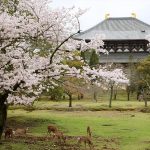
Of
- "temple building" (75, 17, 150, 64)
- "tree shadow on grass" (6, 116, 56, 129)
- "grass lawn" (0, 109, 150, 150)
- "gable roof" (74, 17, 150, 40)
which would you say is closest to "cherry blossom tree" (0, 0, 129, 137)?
"grass lawn" (0, 109, 150, 150)

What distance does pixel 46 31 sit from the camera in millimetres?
18500

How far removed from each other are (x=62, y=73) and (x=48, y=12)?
8.76ft

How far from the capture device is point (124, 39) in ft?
269

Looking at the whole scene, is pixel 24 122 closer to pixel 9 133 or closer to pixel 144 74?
pixel 9 133

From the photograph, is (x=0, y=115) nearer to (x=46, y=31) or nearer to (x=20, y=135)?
(x=20, y=135)

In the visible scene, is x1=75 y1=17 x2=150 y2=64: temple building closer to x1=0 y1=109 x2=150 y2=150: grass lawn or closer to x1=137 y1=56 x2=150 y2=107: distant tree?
Answer: x1=137 y1=56 x2=150 y2=107: distant tree

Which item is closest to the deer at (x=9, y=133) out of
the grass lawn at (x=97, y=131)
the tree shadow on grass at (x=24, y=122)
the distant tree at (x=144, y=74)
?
the grass lawn at (x=97, y=131)

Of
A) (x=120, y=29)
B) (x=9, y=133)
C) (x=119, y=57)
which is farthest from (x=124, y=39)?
(x=9, y=133)

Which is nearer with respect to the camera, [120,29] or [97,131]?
[97,131]

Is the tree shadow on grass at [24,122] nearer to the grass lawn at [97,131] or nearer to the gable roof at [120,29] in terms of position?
the grass lawn at [97,131]

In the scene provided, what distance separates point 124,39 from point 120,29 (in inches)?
319

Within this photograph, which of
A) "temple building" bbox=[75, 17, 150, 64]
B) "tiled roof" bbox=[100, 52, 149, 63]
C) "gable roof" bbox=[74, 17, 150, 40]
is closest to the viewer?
"tiled roof" bbox=[100, 52, 149, 63]

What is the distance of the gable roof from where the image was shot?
84.0 m

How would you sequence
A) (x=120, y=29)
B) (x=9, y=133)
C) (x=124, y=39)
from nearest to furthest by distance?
1. (x=9, y=133)
2. (x=124, y=39)
3. (x=120, y=29)
